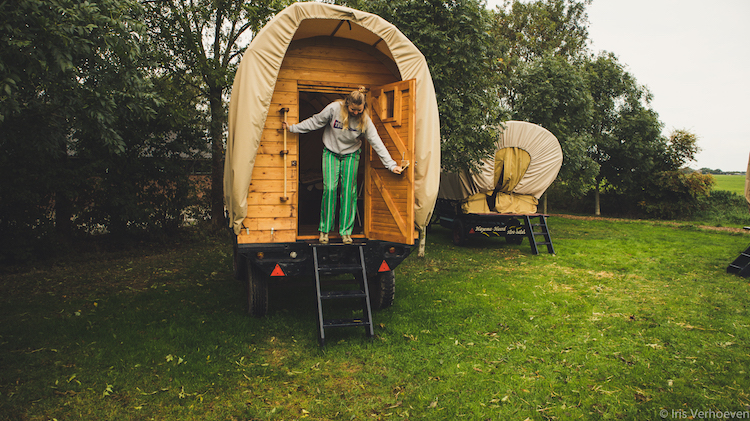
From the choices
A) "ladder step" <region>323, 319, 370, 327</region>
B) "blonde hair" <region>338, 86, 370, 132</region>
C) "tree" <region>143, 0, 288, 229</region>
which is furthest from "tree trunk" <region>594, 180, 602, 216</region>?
"ladder step" <region>323, 319, 370, 327</region>

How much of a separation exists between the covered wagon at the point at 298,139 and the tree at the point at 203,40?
17.9 feet

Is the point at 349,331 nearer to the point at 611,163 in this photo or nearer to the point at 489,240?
the point at 489,240

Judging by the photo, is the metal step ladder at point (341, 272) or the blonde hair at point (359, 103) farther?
the blonde hair at point (359, 103)

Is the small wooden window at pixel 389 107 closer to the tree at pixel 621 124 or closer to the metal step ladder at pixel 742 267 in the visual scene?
the metal step ladder at pixel 742 267

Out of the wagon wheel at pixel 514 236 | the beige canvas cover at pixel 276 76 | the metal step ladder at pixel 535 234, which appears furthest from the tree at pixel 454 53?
the beige canvas cover at pixel 276 76

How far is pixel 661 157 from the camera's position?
2031cm

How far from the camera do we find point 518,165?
33.9ft

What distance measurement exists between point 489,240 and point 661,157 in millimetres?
13278

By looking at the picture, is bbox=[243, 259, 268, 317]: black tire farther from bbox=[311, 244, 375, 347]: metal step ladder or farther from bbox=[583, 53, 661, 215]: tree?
bbox=[583, 53, 661, 215]: tree

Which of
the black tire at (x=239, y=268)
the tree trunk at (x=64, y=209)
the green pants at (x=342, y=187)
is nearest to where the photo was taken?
the green pants at (x=342, y=187)

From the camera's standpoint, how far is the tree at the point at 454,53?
25.5 feet

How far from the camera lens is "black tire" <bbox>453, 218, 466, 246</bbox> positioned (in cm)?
1081

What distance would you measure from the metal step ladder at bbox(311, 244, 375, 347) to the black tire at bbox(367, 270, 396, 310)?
0.53 m

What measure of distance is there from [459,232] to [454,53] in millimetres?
4629
